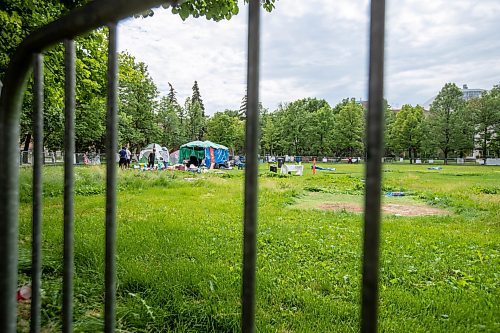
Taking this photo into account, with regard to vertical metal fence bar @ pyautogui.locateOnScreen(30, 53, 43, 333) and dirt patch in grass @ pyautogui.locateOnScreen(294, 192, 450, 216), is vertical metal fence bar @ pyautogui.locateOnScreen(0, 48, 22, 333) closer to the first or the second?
vertical metal fence bar @ pyautogui.locateOnScreen(30, 53, 43, 333)

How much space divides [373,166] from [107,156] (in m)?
0.59

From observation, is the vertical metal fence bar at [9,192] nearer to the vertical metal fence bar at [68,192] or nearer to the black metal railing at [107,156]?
the black metal railing at [107,156]

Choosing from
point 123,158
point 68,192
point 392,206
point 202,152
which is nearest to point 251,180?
point 68,192

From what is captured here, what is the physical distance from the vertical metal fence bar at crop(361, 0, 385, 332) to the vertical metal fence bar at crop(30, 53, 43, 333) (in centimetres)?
77

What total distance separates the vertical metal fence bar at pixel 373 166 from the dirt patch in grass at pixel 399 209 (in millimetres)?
7668

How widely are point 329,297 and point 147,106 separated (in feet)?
129

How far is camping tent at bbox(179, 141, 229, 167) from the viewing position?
2842 cm

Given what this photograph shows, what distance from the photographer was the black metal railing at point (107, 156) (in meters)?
0.47

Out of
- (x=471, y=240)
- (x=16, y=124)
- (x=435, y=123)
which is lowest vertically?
(x=471, y=240)

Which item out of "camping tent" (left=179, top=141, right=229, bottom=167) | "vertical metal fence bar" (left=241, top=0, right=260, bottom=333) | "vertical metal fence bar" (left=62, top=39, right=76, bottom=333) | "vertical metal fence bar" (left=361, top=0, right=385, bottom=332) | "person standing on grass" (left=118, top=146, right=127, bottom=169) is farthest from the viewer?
"camping tent" (left=179, top=141, right=229, bottom=167)

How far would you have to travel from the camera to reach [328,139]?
54344 mm

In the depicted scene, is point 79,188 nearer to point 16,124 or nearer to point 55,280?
point 55,280

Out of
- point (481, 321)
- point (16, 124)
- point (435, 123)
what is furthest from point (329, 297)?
point (435, 123)

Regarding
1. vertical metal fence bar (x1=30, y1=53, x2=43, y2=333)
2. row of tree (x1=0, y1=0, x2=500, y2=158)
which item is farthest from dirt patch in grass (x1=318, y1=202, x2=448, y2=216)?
row of tree (x1=0, y1=0, x2=500, y2=158)
